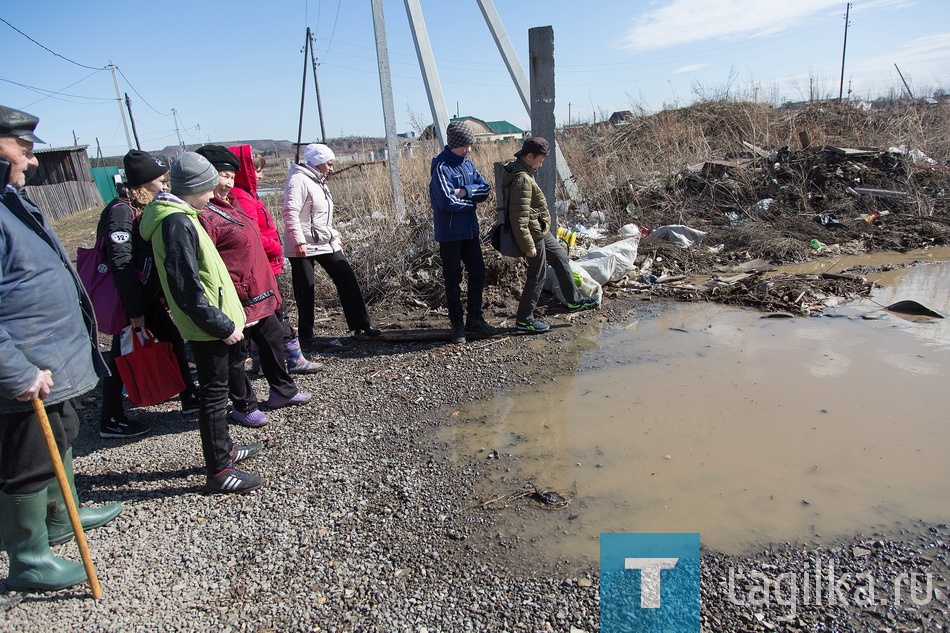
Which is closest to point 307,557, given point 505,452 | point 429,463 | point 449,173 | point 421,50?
point 429,463

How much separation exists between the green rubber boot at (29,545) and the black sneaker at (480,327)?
3604mm

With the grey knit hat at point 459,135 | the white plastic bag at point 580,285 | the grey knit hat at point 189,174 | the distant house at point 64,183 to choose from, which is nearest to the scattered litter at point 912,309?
the white plastic bag at point 580,285

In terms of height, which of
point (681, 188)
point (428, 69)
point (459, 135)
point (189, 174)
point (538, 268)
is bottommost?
point (538, 268)

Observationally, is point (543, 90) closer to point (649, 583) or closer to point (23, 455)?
point (649, 583)

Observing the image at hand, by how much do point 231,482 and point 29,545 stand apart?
2.88 feet

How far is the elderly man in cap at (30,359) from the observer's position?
212 cm

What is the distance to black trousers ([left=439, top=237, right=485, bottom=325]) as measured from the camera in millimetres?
5039

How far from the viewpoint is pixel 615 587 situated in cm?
231

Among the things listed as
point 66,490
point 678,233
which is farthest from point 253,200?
point 678,233

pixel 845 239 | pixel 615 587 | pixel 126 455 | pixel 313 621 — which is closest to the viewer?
pixel 313 621

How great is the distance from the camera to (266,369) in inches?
156

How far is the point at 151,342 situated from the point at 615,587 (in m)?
3.25

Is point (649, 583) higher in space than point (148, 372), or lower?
lower

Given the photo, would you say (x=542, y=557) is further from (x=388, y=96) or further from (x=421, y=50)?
(x=421, y=50)
